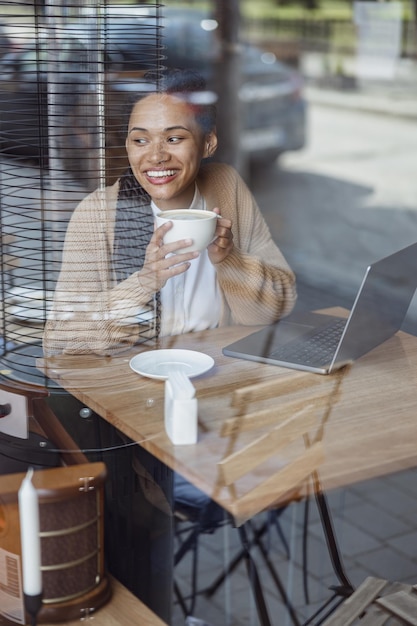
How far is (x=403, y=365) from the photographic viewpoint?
4.46 ft

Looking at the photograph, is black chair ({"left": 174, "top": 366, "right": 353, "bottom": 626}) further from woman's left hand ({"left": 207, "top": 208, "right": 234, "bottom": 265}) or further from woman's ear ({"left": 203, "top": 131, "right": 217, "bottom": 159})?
woman's ear ({"left": 203, "top": 131, "right": 217, "bottom": 159})

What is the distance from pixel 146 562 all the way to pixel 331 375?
0.41 meters

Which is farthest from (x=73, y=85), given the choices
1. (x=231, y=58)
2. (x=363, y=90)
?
(x=231, y=58)

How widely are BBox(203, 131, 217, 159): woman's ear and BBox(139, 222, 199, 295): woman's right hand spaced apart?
15 cm

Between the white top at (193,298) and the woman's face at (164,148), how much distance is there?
2cm

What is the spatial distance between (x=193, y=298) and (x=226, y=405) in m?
0.19

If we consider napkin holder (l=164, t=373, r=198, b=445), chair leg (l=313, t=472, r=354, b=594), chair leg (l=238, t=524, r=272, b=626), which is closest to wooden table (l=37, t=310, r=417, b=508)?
napkin holder (l=164, t=373, r=198, b=445)

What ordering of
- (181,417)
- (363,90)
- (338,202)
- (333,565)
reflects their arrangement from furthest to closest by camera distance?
(338,202)
(363,90)
(333,565)
(181,417)

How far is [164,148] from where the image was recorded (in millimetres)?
1211

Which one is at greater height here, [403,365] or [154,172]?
[154,172]

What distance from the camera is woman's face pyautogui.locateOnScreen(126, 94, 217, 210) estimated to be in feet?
3.94

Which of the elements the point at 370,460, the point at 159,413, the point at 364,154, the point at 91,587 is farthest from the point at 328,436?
the point at 364,154

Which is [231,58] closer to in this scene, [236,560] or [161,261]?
[236,560]

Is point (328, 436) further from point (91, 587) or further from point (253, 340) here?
point (91, 587)
